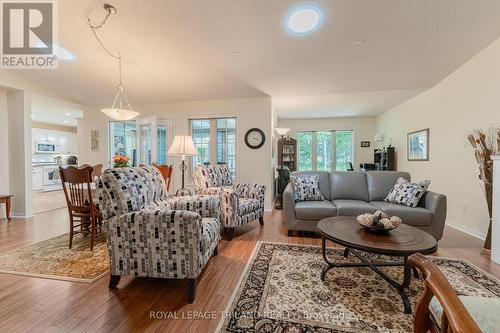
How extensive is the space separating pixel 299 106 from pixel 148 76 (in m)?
3.54

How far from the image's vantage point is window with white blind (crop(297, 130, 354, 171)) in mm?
7277

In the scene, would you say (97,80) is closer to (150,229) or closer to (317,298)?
(150,229)

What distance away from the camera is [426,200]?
9.37ft

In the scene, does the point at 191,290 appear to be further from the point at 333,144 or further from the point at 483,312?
the point at 333,144

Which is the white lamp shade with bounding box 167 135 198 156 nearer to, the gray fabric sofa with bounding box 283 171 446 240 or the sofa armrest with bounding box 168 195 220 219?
the sofa armrest with bounding box 168 195 220 219

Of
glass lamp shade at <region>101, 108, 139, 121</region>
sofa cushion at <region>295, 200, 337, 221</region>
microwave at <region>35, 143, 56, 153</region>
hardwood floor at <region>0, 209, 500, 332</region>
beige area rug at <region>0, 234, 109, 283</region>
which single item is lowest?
hardwood floor at <region>0, 209, 500, 332</region>

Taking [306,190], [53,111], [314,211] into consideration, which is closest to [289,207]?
[314,211]

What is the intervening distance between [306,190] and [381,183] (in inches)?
46.7

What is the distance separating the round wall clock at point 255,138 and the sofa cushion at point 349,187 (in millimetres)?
1721

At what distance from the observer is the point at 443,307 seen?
638 mm

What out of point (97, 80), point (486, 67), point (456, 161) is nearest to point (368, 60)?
point (486, 67)

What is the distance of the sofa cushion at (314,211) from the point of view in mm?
2916

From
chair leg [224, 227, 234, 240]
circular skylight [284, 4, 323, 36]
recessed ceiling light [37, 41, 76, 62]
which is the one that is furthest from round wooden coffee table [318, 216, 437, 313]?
recessed ceiling light [37, 41, 76, 62]

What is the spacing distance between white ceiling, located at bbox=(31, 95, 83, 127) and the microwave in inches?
33.2
